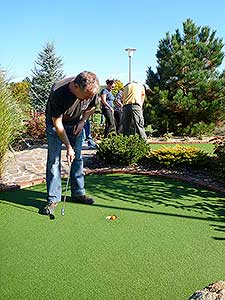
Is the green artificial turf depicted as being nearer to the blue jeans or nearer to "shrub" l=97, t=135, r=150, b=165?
the blue jeans

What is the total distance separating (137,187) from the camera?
5520mm

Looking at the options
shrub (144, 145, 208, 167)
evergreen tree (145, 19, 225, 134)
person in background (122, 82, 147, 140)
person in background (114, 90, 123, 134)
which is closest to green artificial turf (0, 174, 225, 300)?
shrub (144, 145, 208, 167)

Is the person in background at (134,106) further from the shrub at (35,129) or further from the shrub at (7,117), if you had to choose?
the shrub at (35,129)

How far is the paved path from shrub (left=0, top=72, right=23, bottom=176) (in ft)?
1.14

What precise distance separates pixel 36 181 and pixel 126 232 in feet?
8.01

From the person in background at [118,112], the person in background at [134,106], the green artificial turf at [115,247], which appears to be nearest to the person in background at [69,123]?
the green artificial turf at [115,247]

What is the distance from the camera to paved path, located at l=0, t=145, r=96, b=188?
5668 millimetres

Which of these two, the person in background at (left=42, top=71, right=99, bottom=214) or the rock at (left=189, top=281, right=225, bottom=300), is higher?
the person in background at (left=42, top=71, right=99, bottom=214)

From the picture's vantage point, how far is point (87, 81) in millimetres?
3471

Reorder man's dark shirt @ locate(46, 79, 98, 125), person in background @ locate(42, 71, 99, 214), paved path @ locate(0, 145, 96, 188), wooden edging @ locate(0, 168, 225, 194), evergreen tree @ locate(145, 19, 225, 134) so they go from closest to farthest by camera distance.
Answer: person in background @ locate(42, 71, 99, 214) < man's dark shirt @ locate(46, 79, 98, 125) < wooden edging @ locate(0, 168, 225, 194) < paved path @ locate(0, 145, 96, 188) < evergreen tree @ locate(145, 19, 225, 134)

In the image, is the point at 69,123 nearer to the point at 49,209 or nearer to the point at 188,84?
the point at 49,209

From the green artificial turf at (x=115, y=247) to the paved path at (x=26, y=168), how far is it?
1.87 ft

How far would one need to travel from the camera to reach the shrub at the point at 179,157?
645 cm

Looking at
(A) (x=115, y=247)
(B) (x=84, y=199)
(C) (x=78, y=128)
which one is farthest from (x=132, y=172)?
(A) (x=115, y=247)
